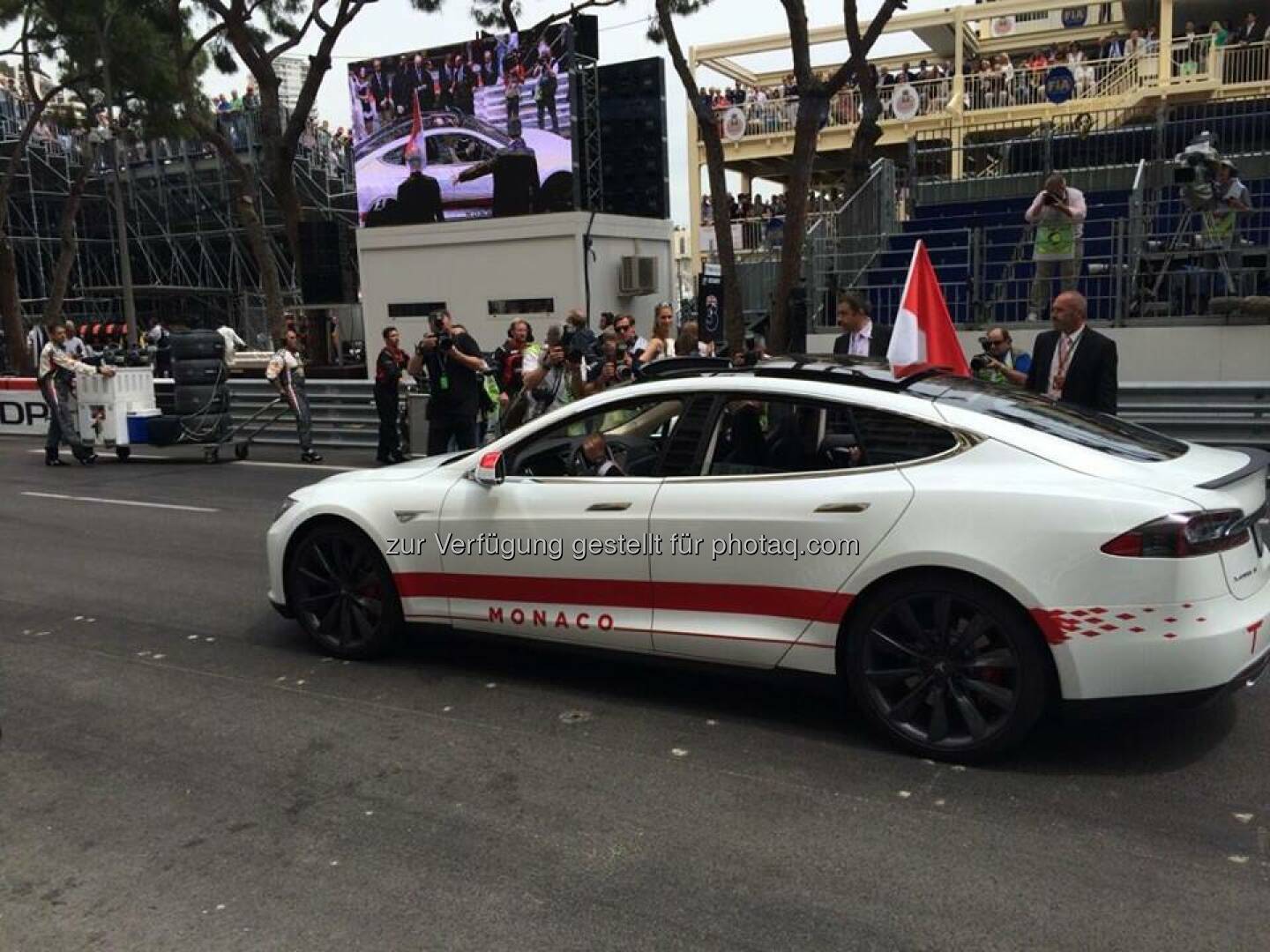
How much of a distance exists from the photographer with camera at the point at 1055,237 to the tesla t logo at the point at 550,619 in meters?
9.72

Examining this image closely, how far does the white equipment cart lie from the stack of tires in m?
0.39

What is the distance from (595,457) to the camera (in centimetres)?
503

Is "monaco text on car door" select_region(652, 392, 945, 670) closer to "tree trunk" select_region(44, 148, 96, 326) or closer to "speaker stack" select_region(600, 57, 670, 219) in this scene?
"speaker stack" select_region(600, 57, 670, 219)

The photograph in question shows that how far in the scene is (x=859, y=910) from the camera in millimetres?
3217

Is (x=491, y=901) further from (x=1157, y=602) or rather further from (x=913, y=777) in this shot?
(x=1157, y=602)

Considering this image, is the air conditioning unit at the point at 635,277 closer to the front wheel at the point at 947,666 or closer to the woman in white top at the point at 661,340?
the woman in white top at the point at 661,340

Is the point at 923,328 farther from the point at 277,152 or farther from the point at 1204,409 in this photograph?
the point at 277,152

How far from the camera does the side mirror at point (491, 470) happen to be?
5.07 m

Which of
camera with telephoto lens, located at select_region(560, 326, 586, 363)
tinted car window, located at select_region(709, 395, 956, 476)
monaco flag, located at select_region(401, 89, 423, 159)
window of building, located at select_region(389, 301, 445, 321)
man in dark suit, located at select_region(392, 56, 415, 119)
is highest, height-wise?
man in dark suit, located at select_region(392, 56, 415, 119)

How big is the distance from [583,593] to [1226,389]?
8214 mm

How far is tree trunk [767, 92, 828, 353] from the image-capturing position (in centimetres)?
1435

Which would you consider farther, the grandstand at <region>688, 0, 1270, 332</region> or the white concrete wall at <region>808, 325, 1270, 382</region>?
the grandstand at <region>688, 0, 1270, 332</region>

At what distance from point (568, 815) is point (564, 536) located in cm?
135

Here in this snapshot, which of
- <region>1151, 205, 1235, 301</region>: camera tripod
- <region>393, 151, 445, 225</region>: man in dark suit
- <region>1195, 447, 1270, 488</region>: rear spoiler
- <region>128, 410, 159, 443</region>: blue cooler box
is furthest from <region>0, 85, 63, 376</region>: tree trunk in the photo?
<region>1195, 447, 1270, 488</region>: rear spoiler
